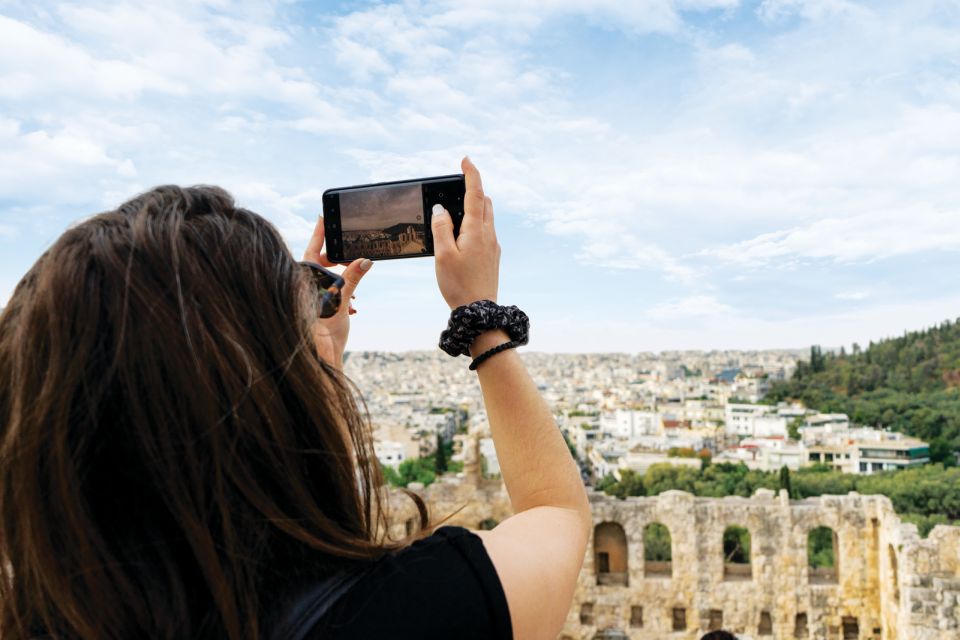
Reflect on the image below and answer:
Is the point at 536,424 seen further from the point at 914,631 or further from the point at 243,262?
the point at 914,631

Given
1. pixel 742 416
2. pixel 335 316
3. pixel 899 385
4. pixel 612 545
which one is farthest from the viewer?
pixel 742 416

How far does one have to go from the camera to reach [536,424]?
49.6 inches

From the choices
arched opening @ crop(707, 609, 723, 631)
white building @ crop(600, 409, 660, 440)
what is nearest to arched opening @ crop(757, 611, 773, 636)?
arched opening @ crop(707, 609, 723, 631)

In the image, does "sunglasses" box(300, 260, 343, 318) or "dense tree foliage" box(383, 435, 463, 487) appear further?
"dense tree foliage" box(383, 435, 463, 487)

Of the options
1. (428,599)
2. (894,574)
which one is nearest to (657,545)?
(894,574)

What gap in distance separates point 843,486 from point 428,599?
24.8 m

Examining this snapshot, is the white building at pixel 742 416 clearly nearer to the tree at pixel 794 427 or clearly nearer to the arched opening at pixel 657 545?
the tree at pixel 794 427

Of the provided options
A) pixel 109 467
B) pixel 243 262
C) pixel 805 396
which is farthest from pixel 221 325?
pixel 805 396

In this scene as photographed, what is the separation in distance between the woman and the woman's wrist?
314mm

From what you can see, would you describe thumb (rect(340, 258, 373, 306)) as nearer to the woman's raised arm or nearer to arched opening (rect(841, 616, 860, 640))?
the woman's raised arm

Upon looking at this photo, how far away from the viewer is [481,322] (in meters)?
1.27

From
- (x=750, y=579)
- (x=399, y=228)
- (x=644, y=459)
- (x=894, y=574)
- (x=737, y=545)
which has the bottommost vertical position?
(x=644, y=459)

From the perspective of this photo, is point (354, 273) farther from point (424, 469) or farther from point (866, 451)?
point (866, 451)

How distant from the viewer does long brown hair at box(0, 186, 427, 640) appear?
3.00 feet
